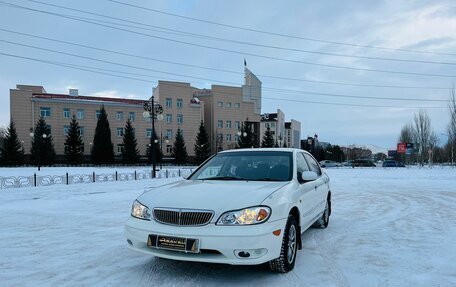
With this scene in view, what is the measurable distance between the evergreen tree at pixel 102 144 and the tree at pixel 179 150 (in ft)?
37.4

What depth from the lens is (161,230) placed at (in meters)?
4.29

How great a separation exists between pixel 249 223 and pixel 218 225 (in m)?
0.35

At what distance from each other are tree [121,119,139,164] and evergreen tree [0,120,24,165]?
1548cm

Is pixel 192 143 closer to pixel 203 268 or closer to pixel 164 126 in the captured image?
pixel 164 126

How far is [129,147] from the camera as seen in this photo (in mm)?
62719

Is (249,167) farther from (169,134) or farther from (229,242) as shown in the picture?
(169,134)

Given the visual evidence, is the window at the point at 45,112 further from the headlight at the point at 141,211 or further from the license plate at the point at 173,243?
the license plate at the point at 173,243

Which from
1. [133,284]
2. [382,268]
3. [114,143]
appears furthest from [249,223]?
[114,143]

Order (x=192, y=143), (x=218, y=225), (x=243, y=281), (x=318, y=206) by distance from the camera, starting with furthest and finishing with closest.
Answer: (x=192, y=143)
(x=318, y=206)
(x=243, y=281)
(x=218, y=225)

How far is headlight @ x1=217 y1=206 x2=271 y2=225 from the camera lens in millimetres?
4148

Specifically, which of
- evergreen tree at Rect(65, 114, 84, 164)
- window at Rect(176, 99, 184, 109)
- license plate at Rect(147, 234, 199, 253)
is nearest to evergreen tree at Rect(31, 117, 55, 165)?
evergreen tree at Rect(65, 114, 84, 164)

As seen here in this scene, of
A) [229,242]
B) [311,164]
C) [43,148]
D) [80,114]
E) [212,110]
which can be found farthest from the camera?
[212,110]

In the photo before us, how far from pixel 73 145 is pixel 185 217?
60.5 meters

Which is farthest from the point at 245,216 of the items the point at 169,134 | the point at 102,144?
the point at 169,134
